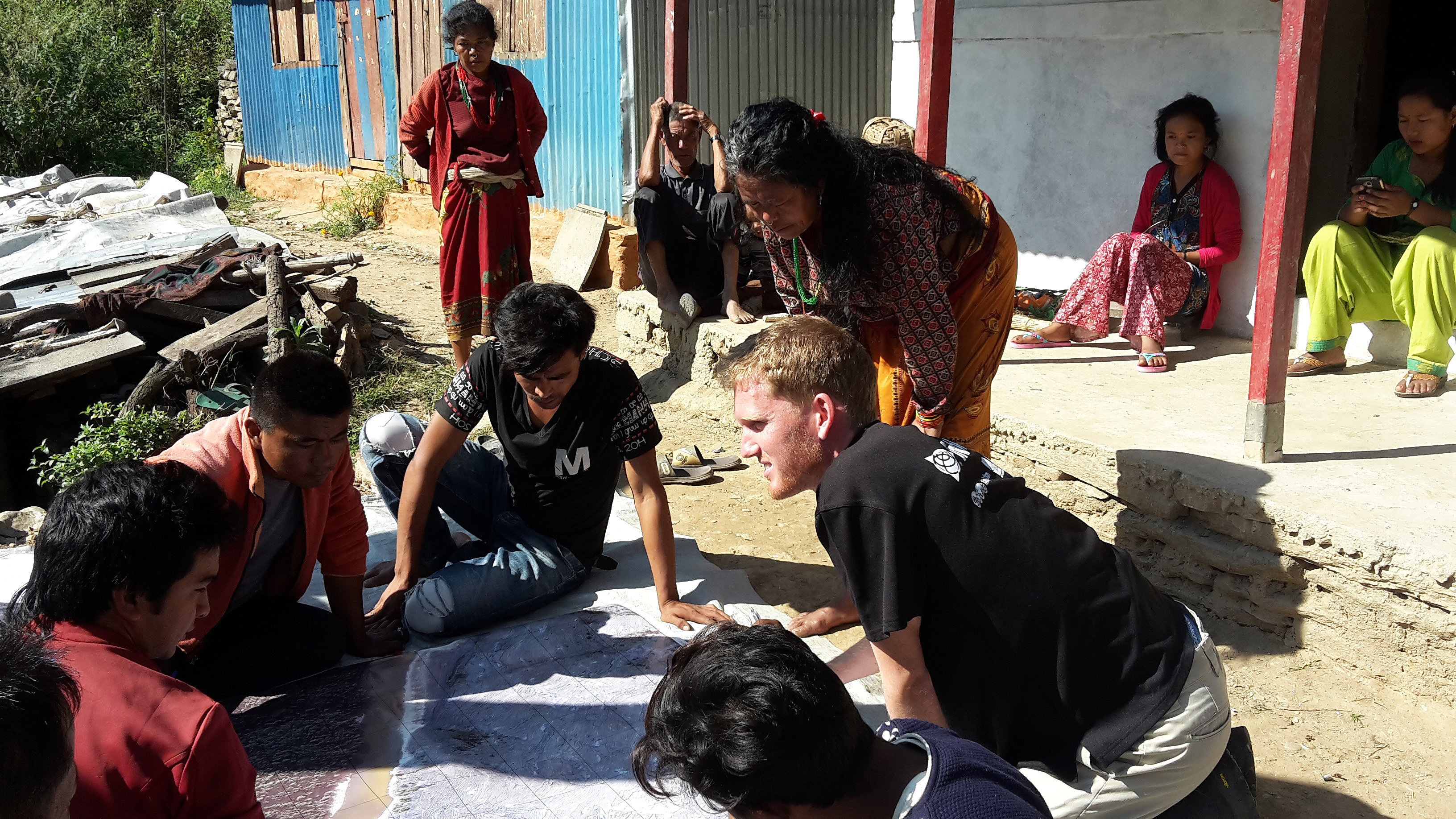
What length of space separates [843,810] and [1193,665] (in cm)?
86

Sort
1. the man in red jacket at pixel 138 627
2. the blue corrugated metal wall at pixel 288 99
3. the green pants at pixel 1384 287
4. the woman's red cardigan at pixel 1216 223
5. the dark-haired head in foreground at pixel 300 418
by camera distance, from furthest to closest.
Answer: the blue corrugated metal wall at pixel 288 99 → the woman's red cardigan at pixel 1216 223 → the green pants at pixel 1384 287 → the dark-haired head in foreground at pixel 300 418 → the man in red jacket at pixel 138 627

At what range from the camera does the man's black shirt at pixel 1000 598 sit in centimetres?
167

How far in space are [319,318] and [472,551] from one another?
3.09m

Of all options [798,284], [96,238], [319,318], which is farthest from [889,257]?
[96,238]

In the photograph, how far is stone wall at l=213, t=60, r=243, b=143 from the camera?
15.6 meters

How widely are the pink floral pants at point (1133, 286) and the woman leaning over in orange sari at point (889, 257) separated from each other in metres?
1.69

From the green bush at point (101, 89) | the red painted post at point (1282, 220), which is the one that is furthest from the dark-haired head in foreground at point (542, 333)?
the green bush at point (101, 89)

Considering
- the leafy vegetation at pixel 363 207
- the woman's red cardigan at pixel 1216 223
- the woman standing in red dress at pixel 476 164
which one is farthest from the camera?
the leafy vegetation at pixel 363 207

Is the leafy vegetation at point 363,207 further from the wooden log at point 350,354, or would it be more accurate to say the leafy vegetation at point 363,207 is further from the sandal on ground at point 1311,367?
the sandal on ground at point 1311,367

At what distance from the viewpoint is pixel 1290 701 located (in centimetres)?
286

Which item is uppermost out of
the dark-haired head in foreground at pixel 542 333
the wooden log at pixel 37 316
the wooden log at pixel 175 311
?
the dark-haired head in foreground at pixel 542 333

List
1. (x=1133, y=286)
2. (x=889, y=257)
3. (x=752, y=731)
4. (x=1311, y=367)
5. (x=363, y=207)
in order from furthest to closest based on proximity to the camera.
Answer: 1. (x=363, y=207)
2. (x=1133, y=286)
3. (x=1311, y=367)
4. (x=889, y=257)
5. (x=752, y=731)

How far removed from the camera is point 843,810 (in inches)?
49.1

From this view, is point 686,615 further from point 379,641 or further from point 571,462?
point 379,641
